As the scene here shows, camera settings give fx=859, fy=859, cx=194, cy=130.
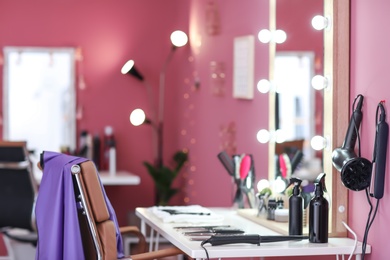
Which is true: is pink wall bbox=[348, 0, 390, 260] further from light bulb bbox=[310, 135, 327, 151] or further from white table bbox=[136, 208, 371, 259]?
light bulb bbox=[310, 135, 327, 151]

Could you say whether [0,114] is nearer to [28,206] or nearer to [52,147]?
[52,147]

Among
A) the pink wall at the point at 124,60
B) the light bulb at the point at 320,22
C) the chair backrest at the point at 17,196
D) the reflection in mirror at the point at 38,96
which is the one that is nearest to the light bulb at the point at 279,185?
the light bulb at the point at 320,22

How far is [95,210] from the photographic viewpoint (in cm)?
296

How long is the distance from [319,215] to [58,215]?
0.91m

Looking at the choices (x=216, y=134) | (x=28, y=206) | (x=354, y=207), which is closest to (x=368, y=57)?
(x=354, y=207)

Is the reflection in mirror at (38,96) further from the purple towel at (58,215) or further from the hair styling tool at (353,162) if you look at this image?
the hair styling tool at (353,162)

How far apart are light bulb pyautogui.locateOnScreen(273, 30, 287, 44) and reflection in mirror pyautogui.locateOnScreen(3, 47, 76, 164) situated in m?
2.46

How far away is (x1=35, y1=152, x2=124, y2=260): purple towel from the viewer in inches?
117

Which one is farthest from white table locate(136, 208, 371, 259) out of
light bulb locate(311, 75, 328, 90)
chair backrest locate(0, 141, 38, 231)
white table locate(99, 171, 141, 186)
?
white table locate(99, 171, 141, 186)

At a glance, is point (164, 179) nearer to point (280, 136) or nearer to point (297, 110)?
point (280, 136)

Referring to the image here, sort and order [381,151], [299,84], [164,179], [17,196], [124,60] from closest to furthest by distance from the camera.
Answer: [381,151] < [299,84] < [17,196] < [164,179] < [124,60]

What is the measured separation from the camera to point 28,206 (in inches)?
190

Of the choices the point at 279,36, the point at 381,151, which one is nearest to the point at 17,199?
the point at 279,36

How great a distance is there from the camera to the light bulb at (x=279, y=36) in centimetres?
369
